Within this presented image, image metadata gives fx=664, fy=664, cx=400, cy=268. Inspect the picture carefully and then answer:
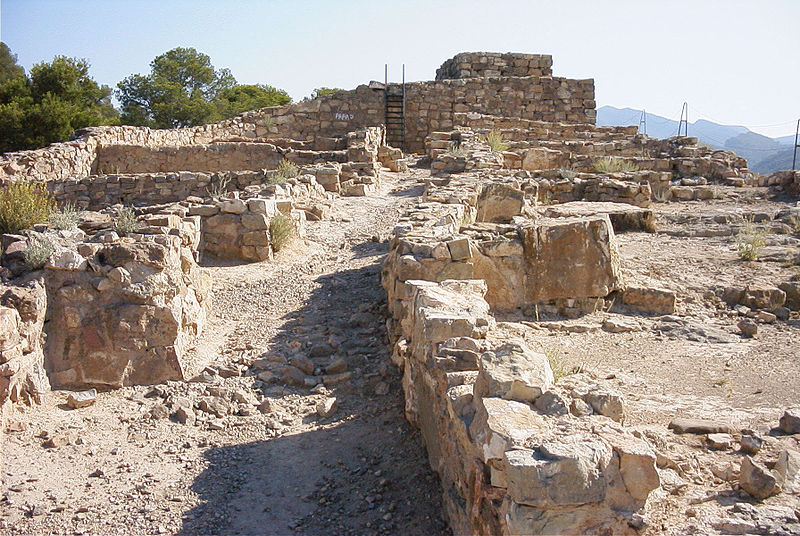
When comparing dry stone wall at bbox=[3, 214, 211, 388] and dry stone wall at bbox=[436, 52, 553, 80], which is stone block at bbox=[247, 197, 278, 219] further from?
dry stone wall at bbox=[436, 52, 553, 80]

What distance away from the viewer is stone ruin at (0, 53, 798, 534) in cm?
282

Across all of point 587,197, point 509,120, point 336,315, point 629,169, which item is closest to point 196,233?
point 336,315

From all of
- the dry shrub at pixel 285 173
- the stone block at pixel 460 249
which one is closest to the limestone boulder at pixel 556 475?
the stone block at pixel 460 249

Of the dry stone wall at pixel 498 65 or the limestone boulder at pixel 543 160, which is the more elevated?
the dry stone wall at pixel 498 65

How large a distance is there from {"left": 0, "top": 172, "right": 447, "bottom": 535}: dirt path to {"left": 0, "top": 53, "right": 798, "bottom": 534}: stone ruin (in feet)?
0.93

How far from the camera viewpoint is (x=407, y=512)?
3.83 meters

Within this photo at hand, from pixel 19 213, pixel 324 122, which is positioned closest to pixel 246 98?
pixel 324 122

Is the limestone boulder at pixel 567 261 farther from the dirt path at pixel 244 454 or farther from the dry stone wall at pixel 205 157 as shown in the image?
the dry stone wall at pixel 205 157

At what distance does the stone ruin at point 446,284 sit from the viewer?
111 inches

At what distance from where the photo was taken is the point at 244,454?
4637 mm

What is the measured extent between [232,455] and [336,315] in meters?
2.49

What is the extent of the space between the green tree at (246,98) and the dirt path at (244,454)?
25746 mm

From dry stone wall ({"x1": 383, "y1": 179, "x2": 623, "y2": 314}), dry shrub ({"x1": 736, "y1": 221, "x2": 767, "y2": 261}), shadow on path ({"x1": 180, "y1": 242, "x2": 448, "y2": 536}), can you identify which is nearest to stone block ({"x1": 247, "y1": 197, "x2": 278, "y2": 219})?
dry stone wall ({"x1": 383, "y1": 179, "x2": 623, "y2": 314})

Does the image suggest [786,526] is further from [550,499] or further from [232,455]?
[232,455]
